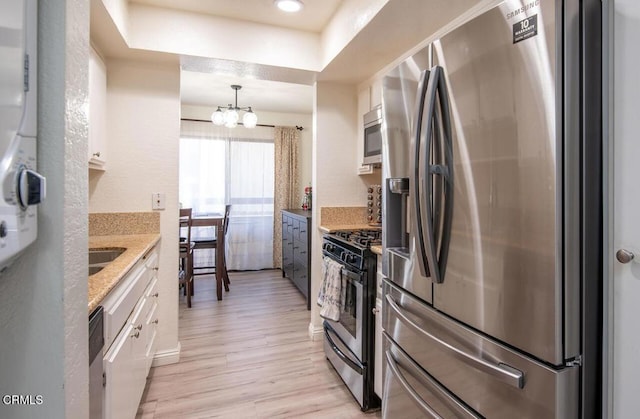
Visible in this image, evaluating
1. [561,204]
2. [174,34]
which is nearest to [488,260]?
[561,204]

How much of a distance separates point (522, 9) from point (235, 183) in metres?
4.44

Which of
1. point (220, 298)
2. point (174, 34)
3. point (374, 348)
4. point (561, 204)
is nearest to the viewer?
point (561, 204)

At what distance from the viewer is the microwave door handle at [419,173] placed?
1.11m

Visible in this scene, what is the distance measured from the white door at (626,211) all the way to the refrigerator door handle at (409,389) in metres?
0.55

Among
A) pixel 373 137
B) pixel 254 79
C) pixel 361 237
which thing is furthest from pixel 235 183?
pixel 361 237

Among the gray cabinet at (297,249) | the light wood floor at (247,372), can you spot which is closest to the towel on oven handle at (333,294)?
the light wood floor at (247,372)

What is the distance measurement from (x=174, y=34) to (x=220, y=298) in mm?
2667

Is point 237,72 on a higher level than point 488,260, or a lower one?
higher

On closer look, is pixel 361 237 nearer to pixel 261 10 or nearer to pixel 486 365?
pixel 486 365

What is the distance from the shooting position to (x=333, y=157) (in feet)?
9.29

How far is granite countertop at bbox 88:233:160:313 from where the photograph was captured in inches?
42.4

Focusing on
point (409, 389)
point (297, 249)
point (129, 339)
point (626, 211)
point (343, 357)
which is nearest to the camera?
point (626, 211)

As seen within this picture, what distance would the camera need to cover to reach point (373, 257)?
1852 millimetres

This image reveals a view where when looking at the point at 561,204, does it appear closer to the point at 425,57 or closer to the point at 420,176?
the point at 420,176
